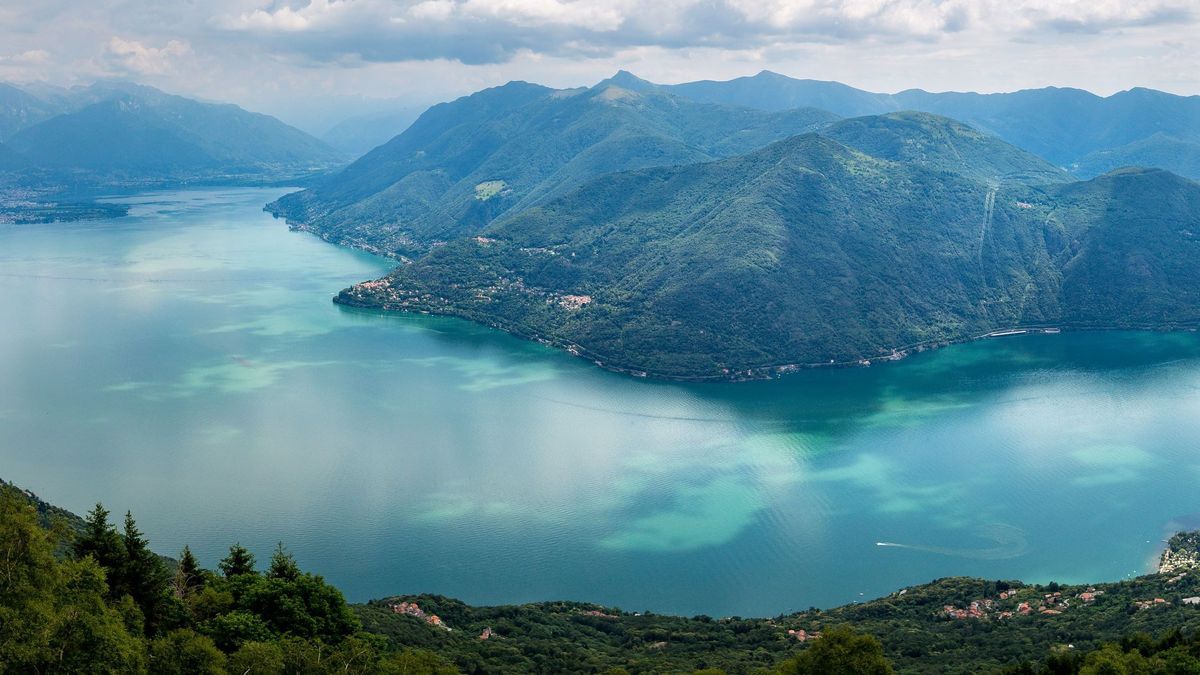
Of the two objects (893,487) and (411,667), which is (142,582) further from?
(893,487)

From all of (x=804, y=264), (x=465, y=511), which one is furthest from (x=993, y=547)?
(x=804, y=264)

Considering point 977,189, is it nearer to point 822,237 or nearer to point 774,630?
point 822,237

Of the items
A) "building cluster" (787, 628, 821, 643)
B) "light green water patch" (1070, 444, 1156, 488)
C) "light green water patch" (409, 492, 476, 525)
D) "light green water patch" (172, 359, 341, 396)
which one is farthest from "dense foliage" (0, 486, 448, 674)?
"light green water patch" (172, 359, 341, 396)

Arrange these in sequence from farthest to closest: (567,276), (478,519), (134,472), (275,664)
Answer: (567,276) → (134,472) → (478,519) → (275,664)

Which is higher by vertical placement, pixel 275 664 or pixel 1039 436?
pixel 275 664

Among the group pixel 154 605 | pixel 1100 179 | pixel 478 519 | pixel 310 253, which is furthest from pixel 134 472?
pixel 1100 179

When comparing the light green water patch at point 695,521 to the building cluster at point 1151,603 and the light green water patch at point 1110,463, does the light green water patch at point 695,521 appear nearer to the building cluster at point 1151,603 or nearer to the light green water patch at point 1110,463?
the building cluster at point 1151,603

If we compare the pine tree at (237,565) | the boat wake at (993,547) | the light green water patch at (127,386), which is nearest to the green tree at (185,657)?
the pine tree at (237,565)
